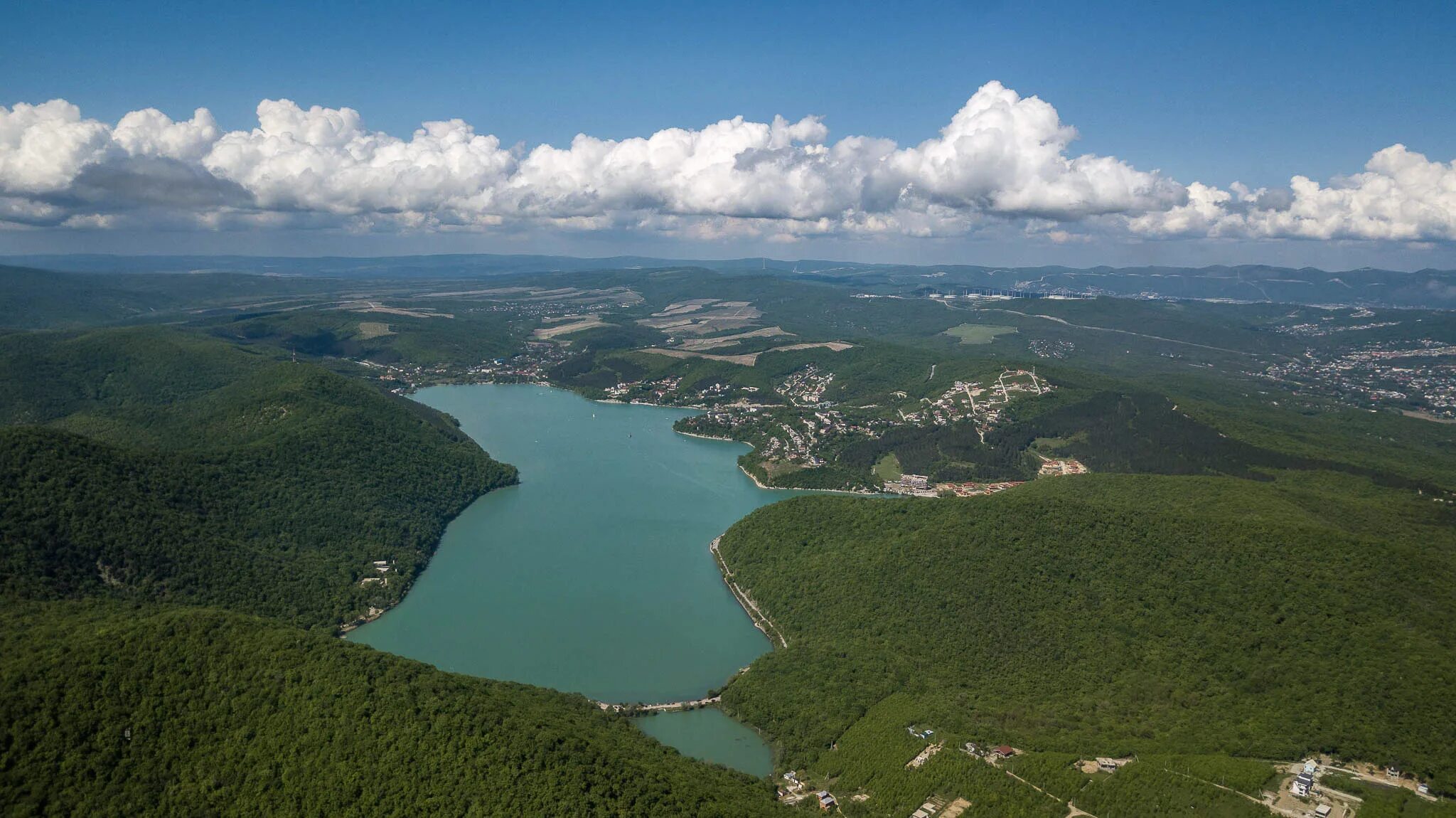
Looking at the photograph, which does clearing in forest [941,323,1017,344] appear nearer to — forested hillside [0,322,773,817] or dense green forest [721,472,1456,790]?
dense green forest [721,472,1456,790]

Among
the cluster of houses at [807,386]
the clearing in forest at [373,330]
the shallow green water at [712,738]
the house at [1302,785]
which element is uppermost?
the clearing in forest at [373,330]

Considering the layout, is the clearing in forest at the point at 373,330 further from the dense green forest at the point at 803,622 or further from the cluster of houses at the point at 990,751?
the cluster of houses at the point at 990,751

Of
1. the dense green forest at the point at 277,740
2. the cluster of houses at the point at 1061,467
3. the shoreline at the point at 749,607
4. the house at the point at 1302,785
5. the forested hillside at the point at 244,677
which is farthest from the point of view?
the cluster of houses at the point at 1061,467

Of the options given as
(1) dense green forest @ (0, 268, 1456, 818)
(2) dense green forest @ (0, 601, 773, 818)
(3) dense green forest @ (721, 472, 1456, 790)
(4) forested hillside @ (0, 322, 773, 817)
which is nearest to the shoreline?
(3) dense green forest @ (721, 472, 1456, 790)

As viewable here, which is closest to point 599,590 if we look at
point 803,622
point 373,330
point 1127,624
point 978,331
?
point 803,622

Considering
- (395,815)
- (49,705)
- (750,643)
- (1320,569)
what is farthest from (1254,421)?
(49,705)

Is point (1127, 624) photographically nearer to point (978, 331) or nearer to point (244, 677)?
point (244, 677)

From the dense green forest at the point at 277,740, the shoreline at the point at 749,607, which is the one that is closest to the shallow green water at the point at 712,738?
the dense green forest at the point at 277,740

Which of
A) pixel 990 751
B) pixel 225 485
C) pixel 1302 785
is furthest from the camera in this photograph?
pixel 225 485
